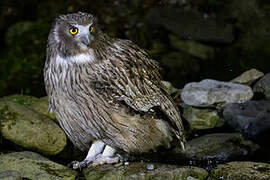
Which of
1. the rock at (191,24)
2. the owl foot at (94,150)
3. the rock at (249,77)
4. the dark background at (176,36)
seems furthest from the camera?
the rock at (191,24)

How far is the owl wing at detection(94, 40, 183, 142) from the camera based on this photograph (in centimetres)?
403

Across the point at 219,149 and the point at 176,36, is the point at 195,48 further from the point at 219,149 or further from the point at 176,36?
the point at 219,149

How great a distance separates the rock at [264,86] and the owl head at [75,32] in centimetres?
223

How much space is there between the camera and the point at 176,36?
7.84m

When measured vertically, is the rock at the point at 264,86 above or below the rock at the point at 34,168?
above

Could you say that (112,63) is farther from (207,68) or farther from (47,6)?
(47,6)

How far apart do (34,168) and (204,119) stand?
2.06 meters

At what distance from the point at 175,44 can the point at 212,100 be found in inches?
109

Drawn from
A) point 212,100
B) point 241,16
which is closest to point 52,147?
point 212,100

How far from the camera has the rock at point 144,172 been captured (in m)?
3.84

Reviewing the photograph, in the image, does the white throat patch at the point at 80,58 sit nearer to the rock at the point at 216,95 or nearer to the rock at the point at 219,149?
the rock at the point at 219,149

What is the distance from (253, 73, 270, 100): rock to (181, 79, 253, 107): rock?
0.41ft

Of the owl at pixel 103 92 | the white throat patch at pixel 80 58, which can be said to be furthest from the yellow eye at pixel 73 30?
the white throat patch at pixel 80 58

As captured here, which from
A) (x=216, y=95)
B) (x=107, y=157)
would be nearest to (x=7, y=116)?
(x=107, y=157)
